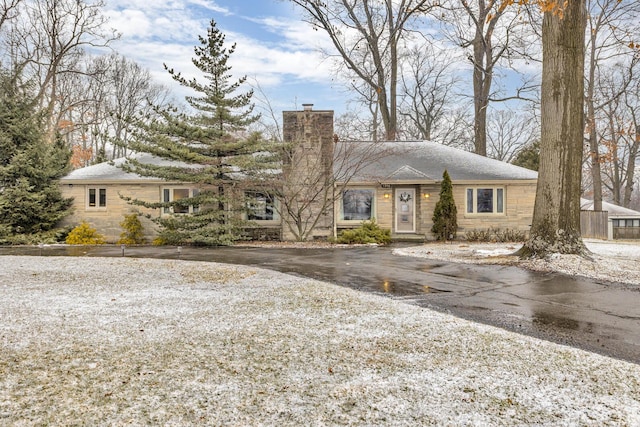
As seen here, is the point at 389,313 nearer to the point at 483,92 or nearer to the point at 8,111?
the point at 8,111

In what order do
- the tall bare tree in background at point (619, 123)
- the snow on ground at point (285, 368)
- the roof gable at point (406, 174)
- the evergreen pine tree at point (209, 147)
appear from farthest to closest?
the tall bare tree in background at point (619, 123) → the roof gable at point (406, 174) → the evergreen pine tree at point (209, 147) → the snow on ground at point (285, 368)

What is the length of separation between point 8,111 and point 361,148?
535 inches

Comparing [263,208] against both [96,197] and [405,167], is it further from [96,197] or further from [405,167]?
[96,197]

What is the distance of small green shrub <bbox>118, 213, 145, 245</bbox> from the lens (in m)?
15.8

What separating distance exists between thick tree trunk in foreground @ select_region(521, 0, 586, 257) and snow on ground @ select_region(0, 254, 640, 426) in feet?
19.1

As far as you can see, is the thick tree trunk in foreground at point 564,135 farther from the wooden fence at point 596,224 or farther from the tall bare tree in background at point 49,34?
the tall bare tree in background at point 49,34

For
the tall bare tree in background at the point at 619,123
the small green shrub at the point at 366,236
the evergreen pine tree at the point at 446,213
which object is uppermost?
the tall bare tree in background at the point at 619,123

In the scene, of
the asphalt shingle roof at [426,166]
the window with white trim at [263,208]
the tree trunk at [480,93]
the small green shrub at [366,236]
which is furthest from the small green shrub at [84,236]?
the tree trunk at [480,93]

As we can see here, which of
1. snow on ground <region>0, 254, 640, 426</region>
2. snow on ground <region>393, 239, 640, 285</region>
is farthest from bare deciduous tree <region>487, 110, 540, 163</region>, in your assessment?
snow on ground <region>0, 254, 640, 426</region>

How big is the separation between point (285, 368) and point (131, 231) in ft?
46.4

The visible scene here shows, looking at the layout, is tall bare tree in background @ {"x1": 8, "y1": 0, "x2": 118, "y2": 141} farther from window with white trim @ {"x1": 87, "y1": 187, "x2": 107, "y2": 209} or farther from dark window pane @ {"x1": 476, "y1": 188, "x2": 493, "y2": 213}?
dark window pane @ {"x1": 476, "y1": 188, "x2": 493, "y2": 213}

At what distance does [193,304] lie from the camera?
572 cm

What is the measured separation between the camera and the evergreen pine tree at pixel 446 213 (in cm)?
1582

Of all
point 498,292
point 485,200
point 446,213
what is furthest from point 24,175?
point 485,200
